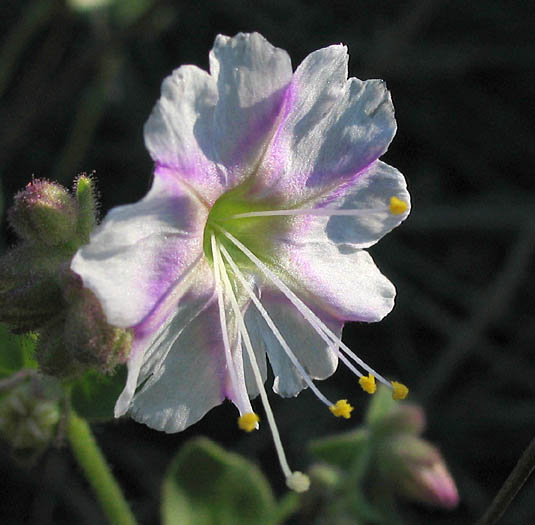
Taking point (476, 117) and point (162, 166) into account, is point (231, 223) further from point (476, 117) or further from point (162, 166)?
point (476, 117)

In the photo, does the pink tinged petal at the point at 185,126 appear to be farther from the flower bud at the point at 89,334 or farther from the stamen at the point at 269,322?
the flower bud at the point at 89,334

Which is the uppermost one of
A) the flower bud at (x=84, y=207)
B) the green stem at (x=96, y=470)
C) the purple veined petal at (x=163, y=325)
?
the flower bud at (x=84, y=207)

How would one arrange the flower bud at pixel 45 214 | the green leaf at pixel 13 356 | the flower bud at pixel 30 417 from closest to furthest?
the flower bud at pixel 45 214, the flower bud at pixel 30 417, the green leaf at pixel 13 356

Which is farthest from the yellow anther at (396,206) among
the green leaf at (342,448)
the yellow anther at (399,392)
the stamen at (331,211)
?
the green leaf at (342,448)

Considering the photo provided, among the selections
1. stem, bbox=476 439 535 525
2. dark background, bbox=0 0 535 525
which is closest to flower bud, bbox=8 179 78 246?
stem, bbox=476 439 535 525

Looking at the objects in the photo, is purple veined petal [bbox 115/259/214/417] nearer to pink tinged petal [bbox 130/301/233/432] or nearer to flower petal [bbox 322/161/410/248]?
pink tinged petal [bbox 130/301/233/432]

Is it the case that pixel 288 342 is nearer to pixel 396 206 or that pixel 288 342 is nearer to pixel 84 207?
pixel 396 206
